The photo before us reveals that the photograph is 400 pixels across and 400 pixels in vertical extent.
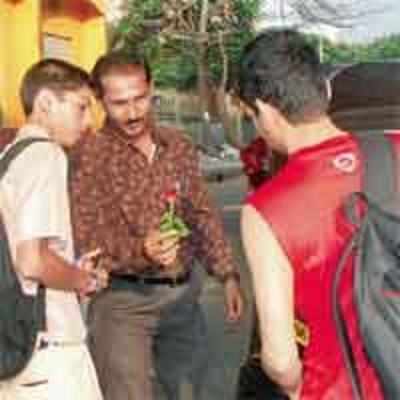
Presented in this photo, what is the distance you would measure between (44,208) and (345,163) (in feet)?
3.52

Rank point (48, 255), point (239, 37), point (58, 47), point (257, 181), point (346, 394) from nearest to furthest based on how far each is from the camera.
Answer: point (346, 394) < point (48, 255) < point (257, 181) < point (58, 47) < point (239, 37)

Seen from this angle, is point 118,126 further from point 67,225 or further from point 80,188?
point 67,225

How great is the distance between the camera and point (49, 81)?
3.73 m

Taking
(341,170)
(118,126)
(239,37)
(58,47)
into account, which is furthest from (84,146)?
(239,37)

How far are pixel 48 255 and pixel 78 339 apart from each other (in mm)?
310

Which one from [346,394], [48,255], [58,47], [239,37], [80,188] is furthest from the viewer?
[239,37]

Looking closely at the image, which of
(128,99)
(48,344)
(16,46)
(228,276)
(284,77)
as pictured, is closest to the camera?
(284,77)

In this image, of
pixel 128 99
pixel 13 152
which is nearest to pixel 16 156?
pixel 13 152

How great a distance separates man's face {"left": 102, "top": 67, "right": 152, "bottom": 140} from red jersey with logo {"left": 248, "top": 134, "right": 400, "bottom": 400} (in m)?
1.79

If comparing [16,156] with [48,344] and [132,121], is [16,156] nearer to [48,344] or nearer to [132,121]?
[48,344]

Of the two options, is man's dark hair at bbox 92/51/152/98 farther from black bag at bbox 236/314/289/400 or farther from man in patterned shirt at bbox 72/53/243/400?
black bag at bbox 236/314/289/400

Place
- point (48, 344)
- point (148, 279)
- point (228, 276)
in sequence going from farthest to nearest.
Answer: point (228, 276) < point (148, 279) < point (48, 344)

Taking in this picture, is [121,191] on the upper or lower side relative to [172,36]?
upper

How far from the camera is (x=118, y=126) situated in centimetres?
450
